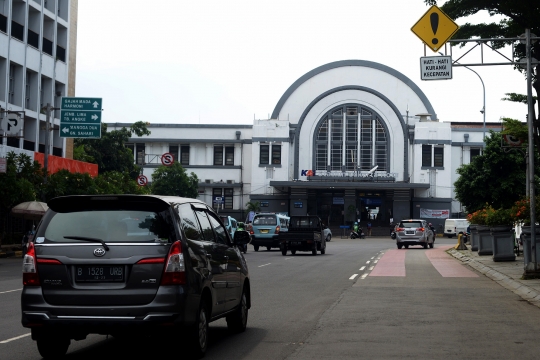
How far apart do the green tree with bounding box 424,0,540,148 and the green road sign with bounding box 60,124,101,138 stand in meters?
20.1

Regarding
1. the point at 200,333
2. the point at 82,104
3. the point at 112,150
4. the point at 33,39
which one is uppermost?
the point at 33,39

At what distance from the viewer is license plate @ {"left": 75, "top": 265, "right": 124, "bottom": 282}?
25.4ft

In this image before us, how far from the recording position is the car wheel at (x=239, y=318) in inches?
406

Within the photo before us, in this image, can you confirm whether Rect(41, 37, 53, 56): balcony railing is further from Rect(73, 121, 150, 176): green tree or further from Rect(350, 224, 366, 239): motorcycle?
Rect(350, 224, 366, 239): motorcycle

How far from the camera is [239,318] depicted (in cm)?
1041

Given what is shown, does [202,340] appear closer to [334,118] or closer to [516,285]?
[516,285]

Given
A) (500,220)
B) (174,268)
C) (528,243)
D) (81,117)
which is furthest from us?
(81,117)

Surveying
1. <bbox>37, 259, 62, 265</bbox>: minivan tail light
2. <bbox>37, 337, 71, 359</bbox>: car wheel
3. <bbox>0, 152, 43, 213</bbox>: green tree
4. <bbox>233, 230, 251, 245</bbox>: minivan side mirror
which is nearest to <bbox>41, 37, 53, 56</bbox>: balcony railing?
<bbox>0, 152, 43, 213</bbox>: green tree

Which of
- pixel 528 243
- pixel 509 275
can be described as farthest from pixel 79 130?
pixel 528 243

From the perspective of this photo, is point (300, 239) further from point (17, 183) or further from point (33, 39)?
point (33, 39)

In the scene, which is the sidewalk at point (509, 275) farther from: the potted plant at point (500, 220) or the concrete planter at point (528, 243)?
the potted plant at point (500, 220)

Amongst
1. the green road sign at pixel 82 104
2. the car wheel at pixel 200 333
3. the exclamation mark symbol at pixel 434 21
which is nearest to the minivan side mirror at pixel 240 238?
the car wheel at pixel 200 333

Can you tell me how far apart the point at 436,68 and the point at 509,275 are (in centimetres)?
656

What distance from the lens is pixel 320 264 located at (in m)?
28.3
